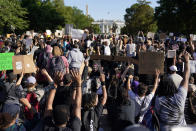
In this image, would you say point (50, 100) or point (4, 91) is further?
point (4, 91)

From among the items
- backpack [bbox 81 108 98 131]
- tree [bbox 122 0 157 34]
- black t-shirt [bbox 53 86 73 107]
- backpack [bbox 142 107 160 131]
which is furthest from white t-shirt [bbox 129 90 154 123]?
tree [bbox 122 0 157 34]

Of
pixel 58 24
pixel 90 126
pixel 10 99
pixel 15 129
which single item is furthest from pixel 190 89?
pixel 58 24

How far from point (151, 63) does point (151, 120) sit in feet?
5.32

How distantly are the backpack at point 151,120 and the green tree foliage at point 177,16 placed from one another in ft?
120

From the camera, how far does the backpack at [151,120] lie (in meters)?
3.54

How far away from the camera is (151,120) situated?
3.65 meters

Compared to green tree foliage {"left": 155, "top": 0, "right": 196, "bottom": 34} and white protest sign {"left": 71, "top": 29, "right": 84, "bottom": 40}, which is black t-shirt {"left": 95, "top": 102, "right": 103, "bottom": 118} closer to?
white protest sign {"left": 71, "top": 29, "right": 84, "bottom": 40}

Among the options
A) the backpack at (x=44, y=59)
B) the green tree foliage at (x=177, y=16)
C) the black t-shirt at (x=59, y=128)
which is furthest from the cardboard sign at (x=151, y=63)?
the green tree foliage at (x=177, y=16)

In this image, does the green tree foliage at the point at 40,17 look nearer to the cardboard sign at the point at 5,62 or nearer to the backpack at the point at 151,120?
the cardboard sign at the point at 5,62

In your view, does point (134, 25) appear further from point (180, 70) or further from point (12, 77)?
point (12, 77)

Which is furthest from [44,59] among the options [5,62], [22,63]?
[22,63]

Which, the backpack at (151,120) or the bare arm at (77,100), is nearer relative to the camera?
the bare arm at (77,100)

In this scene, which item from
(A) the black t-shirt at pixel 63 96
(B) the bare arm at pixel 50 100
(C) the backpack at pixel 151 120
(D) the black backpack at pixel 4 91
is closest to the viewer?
(B) the bare arm at pixel 50 100

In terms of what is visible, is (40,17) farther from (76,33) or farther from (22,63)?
(22,63)
